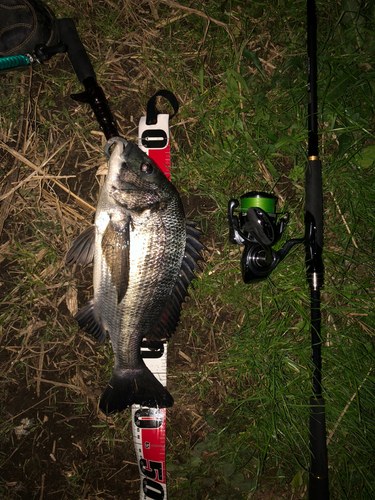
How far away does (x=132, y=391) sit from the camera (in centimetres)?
261

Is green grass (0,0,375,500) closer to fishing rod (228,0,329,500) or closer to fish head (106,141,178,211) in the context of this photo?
fishing rod (228,0,329,500)

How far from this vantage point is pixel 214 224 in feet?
10.0

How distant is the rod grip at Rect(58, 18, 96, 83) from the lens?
8.79 feet

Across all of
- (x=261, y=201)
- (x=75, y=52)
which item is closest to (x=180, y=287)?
(x=261, y=201)

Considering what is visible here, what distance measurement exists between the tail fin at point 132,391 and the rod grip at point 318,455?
50.3 inches

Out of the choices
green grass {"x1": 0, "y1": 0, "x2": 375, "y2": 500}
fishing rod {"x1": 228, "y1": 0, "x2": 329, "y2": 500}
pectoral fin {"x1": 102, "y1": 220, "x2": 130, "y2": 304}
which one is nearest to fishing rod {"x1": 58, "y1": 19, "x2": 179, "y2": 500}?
green grass {"x1": 0, "y1": 0, "x2": 375, "y2": 500}

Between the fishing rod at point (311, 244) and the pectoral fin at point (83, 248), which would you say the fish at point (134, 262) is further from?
the fishing rod at point (311, 244)

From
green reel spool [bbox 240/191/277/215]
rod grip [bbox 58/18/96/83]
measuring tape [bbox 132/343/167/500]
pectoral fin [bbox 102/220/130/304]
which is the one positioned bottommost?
measuring tape [bbox 132/343/167/500]

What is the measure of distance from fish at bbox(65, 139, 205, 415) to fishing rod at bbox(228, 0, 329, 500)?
0.46 meters

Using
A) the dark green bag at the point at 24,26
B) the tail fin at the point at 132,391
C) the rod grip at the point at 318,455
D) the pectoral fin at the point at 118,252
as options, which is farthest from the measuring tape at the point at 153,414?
the rod grip at the point at 318,455

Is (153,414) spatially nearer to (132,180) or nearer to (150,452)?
(150,452)

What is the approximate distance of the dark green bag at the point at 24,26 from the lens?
2.75 meters

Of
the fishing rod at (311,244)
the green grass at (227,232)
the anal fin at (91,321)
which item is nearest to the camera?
the fishing rod at (311,244)

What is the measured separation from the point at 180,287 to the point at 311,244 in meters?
1.16
